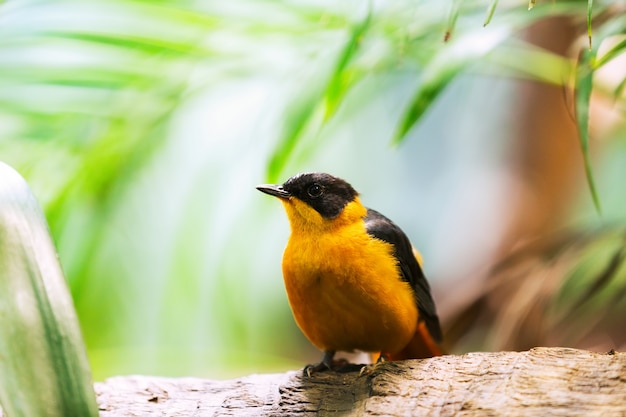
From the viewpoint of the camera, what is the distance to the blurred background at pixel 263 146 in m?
2.58

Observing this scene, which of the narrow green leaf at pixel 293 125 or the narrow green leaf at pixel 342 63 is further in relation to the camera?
the narrow green leaf at pixel 293 125

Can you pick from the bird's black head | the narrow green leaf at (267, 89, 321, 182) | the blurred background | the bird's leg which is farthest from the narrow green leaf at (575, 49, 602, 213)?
the bird's leg

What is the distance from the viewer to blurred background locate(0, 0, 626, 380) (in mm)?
2584

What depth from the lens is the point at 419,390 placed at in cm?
178

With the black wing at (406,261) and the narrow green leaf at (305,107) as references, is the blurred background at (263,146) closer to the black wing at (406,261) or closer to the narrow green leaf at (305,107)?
the narrow green leaf at (305,107)

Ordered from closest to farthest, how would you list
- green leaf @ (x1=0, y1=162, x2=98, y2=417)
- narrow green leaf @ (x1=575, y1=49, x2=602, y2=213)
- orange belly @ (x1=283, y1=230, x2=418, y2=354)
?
green leaf @ (x1=0, y1=162, x2=98, y2=417)
narrow green leaf @ (x1=575, y1=49, x2=602, y2=213)
orange belly @ (x1=283, y1=230, x2=418, y2=354)

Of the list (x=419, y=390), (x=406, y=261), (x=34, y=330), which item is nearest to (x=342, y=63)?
(x=406, y=261)

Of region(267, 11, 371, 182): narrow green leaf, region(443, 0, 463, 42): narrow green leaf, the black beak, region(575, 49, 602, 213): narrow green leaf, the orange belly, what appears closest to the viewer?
region(443, 0, 463, 42): narrow green leaf

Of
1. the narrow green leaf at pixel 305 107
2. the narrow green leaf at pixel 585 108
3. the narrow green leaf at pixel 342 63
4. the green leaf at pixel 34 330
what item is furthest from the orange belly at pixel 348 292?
the green leaf at pixel 34 330

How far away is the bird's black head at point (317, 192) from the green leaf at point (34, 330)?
1207 mm

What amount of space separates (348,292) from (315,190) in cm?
46

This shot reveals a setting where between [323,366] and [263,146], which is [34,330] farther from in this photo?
[263,146]

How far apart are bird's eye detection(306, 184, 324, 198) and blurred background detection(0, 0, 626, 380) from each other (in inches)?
7.1

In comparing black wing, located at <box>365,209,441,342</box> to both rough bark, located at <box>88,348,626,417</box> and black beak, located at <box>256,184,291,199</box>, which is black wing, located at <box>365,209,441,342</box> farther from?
rough bark, located at <box>88,348,626,417</box>
